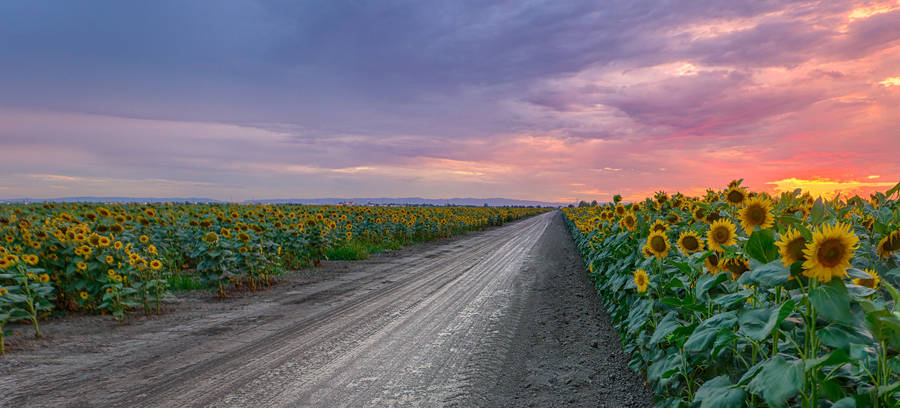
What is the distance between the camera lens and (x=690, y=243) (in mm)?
3699

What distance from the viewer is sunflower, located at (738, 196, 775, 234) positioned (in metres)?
3.12

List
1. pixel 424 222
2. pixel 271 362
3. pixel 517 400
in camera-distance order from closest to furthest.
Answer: pixel 517 400
pixel 271 362
pixel 424 222

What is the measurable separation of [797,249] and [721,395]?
87 cm

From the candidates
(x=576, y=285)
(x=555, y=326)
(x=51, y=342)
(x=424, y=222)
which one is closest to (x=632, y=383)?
(x=555, y=326)

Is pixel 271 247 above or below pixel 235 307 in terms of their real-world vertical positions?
above

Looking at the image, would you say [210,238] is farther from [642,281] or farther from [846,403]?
[846,403]

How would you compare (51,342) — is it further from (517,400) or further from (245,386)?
(517,400)

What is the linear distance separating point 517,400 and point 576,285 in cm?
652

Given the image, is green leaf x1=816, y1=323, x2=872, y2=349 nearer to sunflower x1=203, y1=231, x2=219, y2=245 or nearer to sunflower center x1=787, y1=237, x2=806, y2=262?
sunflower center x1=787, y1=237, x2=806, y2=262

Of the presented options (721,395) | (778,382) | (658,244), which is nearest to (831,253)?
(778,382)

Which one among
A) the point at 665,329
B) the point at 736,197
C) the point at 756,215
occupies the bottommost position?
the point at 665,329

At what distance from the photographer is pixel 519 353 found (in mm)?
5742

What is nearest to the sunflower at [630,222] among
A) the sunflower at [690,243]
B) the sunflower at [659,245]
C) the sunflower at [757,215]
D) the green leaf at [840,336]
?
the sunflower at [659,245]

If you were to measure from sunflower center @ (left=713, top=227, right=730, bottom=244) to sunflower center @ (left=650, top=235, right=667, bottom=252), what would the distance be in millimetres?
1014
